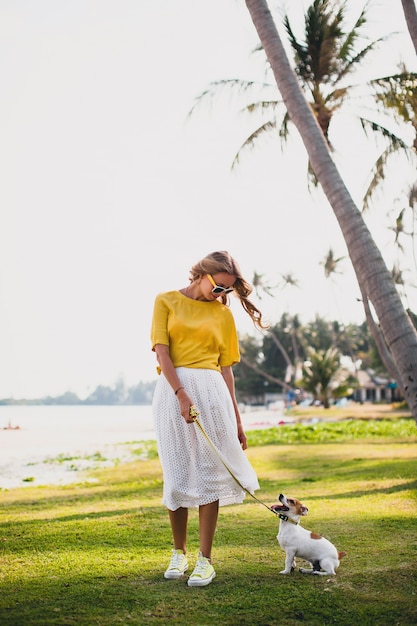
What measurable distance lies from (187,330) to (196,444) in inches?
30.3

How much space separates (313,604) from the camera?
3795 millimetres

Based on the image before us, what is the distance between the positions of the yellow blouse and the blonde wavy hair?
0.20 meters

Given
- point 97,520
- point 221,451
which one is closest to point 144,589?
point 221,451

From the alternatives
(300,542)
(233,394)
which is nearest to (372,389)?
Answer: (233,394)

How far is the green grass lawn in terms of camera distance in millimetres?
3660

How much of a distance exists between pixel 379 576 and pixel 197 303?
2.18m

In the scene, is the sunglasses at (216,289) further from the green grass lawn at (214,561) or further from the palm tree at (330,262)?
the palm tree at (330,262)

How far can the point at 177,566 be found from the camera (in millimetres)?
4387

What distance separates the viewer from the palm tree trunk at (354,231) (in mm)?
6137

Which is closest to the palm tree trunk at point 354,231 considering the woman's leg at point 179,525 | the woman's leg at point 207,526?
the woman's leg at point 207,526

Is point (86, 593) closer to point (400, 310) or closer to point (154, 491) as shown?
point (400, 310)

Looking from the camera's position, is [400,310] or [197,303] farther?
[400,310]

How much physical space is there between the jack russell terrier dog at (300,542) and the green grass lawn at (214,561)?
0.10 meters

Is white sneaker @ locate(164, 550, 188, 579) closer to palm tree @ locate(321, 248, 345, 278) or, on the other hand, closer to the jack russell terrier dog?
the jack russell terrier dog
